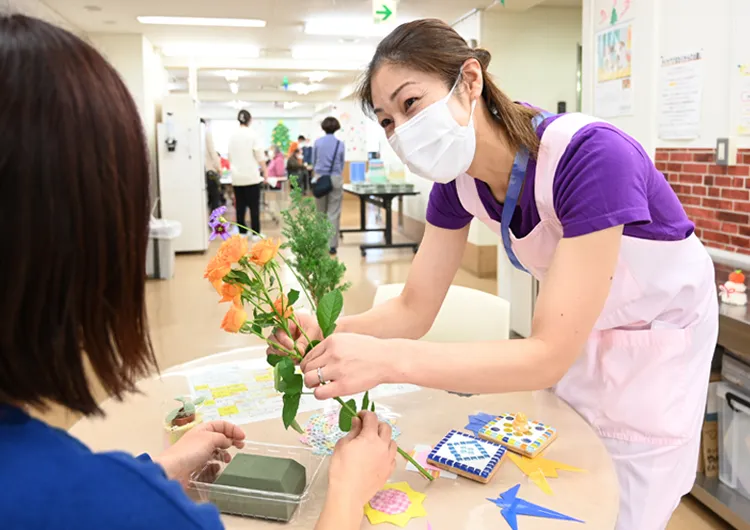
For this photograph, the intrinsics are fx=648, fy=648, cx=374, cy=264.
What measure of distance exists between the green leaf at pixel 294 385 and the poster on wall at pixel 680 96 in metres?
2.57

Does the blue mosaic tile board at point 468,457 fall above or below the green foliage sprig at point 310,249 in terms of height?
below

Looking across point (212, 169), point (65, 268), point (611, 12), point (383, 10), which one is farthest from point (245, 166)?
point (65, 268)

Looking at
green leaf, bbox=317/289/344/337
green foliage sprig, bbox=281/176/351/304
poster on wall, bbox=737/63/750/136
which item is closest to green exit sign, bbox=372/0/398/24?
poster on wall, bbox=737/63/750/136

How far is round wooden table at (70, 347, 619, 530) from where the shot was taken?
3.51ft

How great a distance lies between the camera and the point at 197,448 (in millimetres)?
1143

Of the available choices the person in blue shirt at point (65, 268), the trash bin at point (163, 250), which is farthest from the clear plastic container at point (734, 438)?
the trash bin at point (163, 250)

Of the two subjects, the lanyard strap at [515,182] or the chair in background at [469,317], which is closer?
the lanyard strap at [515,182]

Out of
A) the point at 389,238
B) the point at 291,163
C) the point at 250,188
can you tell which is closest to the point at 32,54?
the point at 389,238

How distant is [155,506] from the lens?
55 centimetres

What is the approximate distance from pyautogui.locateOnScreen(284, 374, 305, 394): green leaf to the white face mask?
618mm

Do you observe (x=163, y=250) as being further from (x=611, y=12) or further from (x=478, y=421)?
(x=478, y=421)

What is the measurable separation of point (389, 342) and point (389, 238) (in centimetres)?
710

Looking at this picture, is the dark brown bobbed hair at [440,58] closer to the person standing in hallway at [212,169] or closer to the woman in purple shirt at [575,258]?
the woman in purple shirt at [575,258]

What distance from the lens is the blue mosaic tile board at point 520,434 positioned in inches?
49.6
